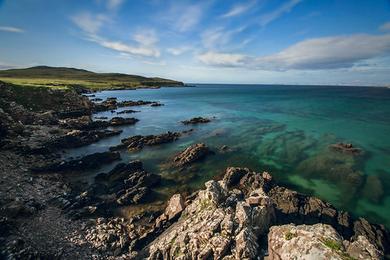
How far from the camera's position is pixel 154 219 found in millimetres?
25672

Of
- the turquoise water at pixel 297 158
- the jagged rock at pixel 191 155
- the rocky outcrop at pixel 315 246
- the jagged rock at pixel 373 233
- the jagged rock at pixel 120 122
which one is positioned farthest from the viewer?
the jagged rock at pixel 120 122

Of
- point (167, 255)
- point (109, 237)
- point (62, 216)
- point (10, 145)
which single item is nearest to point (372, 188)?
point (167, 255)

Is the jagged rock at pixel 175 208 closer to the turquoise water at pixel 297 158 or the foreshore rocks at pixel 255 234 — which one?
the foreshore rocks at pixel 255 234

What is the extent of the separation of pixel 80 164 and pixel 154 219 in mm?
17878

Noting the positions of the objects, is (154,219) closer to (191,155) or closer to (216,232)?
(216,232)

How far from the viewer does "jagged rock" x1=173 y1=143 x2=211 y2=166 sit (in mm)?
40438

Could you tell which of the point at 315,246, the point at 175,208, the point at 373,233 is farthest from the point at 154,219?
the point at 373,233

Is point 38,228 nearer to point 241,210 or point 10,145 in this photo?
point 241,210

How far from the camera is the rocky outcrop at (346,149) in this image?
46244 millimetres

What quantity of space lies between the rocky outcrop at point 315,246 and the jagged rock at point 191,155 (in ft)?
77.1

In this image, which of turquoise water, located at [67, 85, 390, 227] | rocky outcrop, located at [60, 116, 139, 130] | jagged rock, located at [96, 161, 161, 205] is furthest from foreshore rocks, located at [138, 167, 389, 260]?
rocky outcrop, located at [60, 116, 139, 130]

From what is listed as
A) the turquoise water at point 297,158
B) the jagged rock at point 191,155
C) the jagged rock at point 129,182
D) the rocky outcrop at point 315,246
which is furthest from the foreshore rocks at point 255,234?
the jagged rock at point 191,155

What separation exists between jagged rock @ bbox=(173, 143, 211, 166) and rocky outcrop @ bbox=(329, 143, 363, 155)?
2436 cm

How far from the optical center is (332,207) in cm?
2684
